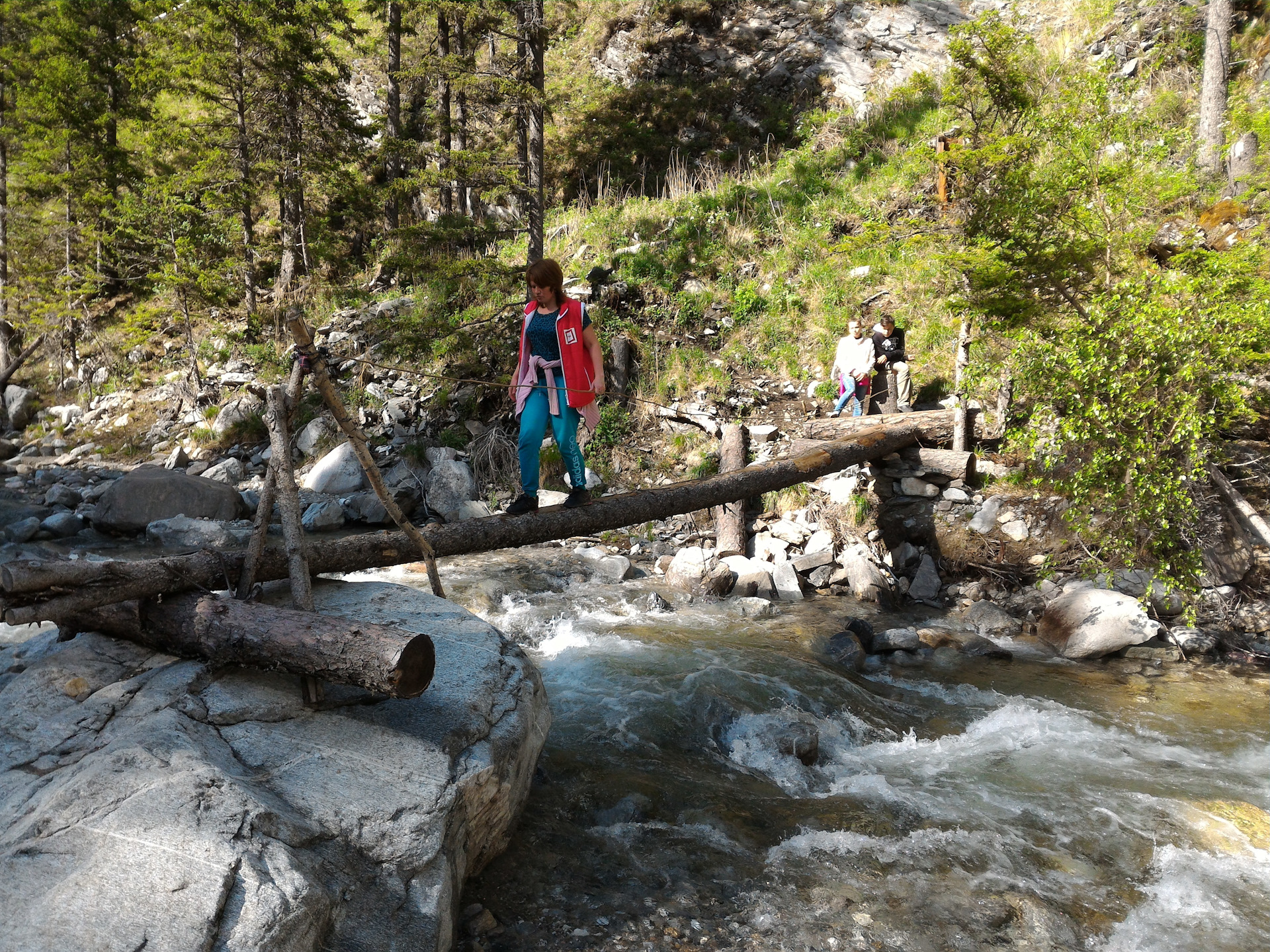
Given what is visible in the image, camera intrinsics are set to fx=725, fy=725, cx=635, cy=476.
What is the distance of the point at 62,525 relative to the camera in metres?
11.5

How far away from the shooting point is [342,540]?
18.4ft

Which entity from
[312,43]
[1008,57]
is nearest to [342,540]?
[1008,57]

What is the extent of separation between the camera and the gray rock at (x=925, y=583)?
9148 millimetres

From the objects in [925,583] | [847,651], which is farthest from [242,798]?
[925,583]

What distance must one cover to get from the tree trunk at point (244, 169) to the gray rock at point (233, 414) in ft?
13.2

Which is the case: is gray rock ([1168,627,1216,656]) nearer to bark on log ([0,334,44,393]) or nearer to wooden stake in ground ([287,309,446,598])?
wooden stake in ground ([287,309,446,598])

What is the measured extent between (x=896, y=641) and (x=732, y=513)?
3310 millimetres

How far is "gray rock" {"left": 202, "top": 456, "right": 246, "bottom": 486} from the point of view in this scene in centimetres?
1432

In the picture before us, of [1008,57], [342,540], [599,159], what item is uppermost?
[599,159]

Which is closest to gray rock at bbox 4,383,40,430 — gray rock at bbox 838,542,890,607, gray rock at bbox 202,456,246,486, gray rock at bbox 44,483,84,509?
gray rock at bbox 44,483,84,509

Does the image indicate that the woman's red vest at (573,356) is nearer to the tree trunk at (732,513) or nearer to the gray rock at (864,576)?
the tree trunk at (732,513)

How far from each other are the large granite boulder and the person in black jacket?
10926 millimetres

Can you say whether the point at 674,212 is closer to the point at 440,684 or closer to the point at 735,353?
the point at 735,353

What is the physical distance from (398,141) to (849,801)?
14.7 metres
